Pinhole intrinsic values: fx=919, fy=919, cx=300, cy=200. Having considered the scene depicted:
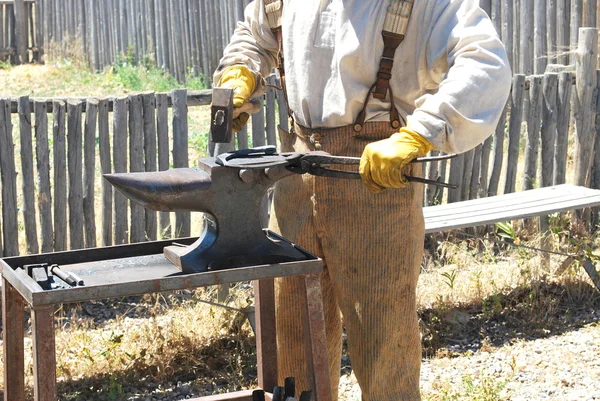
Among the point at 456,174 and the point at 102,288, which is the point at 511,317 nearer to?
the point at 456,174

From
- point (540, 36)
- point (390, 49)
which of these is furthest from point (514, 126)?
point (390, 49)

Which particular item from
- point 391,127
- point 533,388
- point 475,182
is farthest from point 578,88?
point 391,127

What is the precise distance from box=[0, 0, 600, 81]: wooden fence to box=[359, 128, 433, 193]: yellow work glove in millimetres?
5430

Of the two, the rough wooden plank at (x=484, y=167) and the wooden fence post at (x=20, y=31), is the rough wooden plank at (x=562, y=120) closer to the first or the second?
Result: the rough wooden plank at (x=484, y=167)

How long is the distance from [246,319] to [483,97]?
252 centimetres

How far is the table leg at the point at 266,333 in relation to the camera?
10.8 ft

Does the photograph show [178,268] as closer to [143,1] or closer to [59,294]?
[59,294]

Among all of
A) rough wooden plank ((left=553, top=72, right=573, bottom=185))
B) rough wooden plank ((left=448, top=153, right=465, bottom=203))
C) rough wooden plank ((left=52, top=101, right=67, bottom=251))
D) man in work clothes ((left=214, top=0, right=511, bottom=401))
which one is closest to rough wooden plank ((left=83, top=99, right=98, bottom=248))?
rough wooden plank ((left=52, top=101, right=67, bottom=251))

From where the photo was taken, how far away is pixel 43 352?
8.08ft

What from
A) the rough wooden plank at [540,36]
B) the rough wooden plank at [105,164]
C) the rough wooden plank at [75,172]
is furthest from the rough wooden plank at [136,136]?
the rough wooden plank at [540,36]

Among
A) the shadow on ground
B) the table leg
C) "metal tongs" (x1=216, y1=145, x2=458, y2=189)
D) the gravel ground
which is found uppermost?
"metal tongs" (x1=216, y1=145, x2=458, y2=189)

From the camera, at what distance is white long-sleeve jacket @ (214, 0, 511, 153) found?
2.78 meters

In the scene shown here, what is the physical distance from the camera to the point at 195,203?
268 cm

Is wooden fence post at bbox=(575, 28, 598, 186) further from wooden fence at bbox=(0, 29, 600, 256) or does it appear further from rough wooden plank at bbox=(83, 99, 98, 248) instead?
rough wooden plank at bbox=(83, 99, 98, 248)
